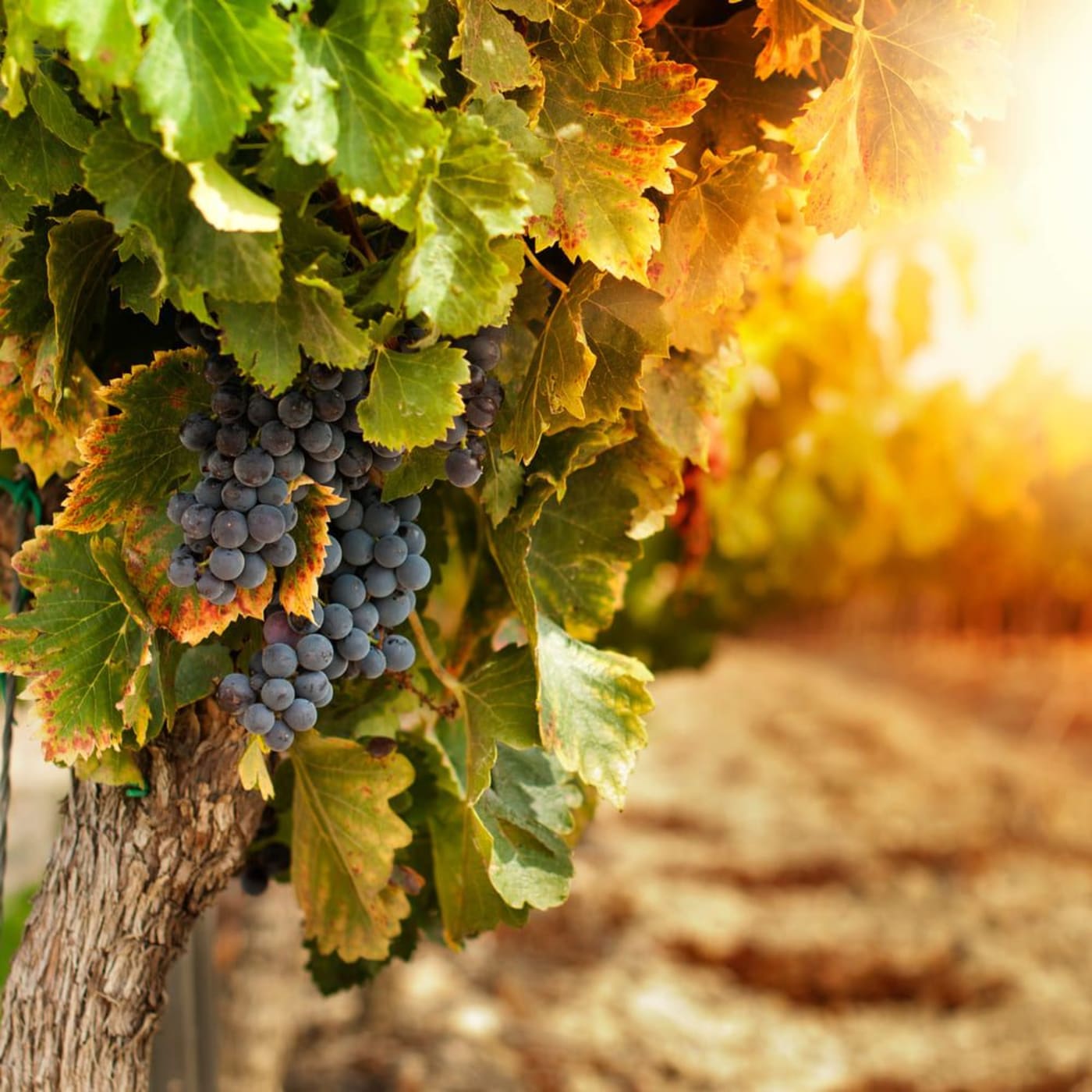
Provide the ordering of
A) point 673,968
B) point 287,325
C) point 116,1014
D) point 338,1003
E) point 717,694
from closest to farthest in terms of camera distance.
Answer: point 287,325 < point 116,1014 < point 338,1003 < point 673,968 < point 717,694

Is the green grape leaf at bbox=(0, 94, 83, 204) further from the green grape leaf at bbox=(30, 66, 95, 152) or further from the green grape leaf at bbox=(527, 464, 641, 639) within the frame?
the green grape leaf at bbox=(527, 464, 641, 639)

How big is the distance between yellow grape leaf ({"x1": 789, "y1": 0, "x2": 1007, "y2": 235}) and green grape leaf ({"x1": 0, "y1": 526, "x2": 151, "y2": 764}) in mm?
433

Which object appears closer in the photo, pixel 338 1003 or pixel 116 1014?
pixel 116 1014

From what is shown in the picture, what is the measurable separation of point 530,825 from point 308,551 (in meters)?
0.24

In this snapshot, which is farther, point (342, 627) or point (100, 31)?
point (342, 627)

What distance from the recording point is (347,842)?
0.76 m

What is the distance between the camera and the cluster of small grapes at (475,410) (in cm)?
62

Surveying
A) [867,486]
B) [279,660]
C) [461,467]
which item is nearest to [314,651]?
[279,660]

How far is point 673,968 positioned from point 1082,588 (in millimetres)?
4461

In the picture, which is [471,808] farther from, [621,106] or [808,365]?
[808,365]

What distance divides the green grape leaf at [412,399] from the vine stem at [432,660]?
0.20 meters

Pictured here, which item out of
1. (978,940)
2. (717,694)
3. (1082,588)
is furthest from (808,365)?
(1082,588)

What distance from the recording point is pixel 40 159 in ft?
1.92

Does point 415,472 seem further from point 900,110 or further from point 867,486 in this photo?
point 867,486
